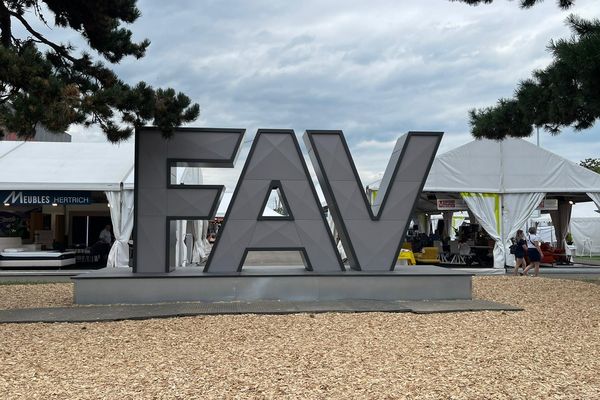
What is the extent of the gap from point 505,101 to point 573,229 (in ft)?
69.6

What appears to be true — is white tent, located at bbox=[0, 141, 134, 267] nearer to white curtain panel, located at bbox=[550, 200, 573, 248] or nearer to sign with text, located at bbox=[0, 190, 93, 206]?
sign with text, located at bbox=[0, 190, 93, 206]

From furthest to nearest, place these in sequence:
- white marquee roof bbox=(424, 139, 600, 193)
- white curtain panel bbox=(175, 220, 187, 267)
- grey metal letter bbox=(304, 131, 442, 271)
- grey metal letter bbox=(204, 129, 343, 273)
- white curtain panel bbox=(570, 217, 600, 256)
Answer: white curtain panel bbox=(570, 217, 600, 256), white marquee roof bbox=(424, 139, 600, 193), white curtain panel bbox=(175, 220, 187, 267), grey metal letter bbox=(304, 131, 442, 271), grey metal letter bbox=(204, 129, 343, 273)

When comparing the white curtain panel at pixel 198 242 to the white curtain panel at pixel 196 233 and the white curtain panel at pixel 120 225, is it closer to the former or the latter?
the white curtain panel at pixel 196 233

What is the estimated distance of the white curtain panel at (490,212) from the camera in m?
17.9

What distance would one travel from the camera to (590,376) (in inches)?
207

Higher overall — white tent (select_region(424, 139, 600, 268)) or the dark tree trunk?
the dark tree trunk

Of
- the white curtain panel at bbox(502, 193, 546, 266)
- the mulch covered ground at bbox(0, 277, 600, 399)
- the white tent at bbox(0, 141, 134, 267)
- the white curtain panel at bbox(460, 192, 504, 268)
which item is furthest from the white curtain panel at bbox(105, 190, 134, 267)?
the white curtain panel at bbox(502, 193, 546, 266)

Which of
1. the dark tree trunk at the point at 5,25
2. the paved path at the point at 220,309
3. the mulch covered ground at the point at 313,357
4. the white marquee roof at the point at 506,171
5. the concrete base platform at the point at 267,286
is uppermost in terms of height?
the dark tree trunk at the point at 5,25

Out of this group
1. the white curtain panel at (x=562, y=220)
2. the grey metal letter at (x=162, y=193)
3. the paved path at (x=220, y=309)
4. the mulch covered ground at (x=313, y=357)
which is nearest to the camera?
the mulch covered ground at (x=313, y=357)

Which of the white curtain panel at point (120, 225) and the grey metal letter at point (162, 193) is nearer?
the grey metal letter at point (162, 193)

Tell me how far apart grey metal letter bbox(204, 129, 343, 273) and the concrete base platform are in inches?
15.5

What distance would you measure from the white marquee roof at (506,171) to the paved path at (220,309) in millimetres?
8485

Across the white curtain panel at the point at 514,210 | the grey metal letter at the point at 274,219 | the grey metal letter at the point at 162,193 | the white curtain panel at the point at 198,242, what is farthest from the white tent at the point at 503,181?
the grey metal letter at the point at 162,193

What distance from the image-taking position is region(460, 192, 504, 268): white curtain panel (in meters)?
17.9
